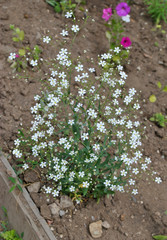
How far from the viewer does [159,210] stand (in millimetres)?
2631

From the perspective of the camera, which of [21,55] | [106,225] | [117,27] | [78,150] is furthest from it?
[117,27]

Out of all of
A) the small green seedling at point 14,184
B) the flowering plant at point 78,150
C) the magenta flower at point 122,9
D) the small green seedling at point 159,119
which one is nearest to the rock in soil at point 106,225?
the flowering plant at point 78,150

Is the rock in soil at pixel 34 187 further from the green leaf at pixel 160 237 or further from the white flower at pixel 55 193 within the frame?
the green leaf at pixel 160 237

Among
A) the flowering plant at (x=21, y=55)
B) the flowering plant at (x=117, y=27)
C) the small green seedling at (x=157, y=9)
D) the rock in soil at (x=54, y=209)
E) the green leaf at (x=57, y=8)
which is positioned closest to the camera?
the rock in soil at (x=54, y=209)

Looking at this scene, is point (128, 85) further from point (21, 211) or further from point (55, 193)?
point (21, 211)

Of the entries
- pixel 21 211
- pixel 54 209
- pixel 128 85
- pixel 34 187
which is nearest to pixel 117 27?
pixel 128 85

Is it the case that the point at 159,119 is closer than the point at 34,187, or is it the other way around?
the point at 34,187

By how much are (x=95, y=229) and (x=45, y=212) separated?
0.41 m

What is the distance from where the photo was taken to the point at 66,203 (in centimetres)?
249

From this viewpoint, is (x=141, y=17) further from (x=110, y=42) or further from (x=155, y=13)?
(x=110, y=42)

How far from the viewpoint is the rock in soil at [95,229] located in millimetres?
2423

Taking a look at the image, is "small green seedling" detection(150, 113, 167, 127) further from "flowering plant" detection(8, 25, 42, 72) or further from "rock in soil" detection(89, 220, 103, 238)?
"flowering plant" detection(8, 25, 42, 72)

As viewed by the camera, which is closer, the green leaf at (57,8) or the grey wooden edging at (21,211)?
the grey wooden edging at (21,211)

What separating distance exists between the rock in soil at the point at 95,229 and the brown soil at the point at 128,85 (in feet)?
0.11
